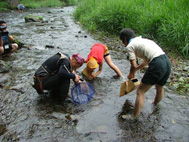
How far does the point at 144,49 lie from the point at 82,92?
4.74ft

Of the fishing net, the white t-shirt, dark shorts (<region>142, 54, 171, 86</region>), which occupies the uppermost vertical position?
the white t-shirt

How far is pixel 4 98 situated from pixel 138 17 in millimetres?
6217

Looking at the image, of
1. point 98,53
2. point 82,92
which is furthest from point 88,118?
point 98,53

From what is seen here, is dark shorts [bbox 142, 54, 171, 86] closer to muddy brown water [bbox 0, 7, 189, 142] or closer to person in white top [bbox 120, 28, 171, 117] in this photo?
person in white top [bbox 120, 28, 171, 117]

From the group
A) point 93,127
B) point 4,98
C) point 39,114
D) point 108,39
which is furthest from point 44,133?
point 108,39

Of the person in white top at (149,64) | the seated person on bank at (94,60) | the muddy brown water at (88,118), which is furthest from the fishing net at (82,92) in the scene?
the person in white top at (149,64)

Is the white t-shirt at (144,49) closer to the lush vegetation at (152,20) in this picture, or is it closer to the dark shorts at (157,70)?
the dark shorts at (157,70)

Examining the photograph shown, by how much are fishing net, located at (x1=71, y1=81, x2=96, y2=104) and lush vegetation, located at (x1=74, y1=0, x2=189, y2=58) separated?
332 centimetres

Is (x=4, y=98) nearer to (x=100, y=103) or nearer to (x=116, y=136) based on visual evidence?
(x=100, y=103)

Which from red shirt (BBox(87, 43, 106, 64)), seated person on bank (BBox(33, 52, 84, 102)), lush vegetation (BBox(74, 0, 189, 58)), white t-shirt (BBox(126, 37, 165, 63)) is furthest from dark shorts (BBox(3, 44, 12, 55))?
lush vegetation (BBox(74, 0, 189, 58))

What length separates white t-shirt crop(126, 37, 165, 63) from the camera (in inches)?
105

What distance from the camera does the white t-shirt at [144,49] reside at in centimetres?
266

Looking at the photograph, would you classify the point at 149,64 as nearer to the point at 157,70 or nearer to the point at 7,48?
the point at 157,70

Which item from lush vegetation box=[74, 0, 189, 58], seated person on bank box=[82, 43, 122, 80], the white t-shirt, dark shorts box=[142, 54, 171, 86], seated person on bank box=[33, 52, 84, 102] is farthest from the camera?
lush vegetation box=[74, 0, 189, 58]
